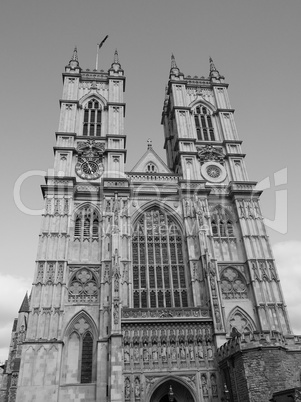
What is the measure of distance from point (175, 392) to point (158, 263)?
8.44 m

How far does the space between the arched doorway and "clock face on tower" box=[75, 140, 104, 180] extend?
16198 mm

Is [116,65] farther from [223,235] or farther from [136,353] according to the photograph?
[136,353]

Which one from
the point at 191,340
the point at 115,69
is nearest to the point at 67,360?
the point at 191,340

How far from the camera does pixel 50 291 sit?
75.3 feet

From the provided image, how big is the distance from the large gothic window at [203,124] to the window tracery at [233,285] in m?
13.2

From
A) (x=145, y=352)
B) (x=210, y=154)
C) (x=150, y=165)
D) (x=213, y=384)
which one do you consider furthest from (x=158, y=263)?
(x=210, y=154)

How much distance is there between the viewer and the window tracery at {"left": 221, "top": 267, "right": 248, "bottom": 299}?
2481 centimetres

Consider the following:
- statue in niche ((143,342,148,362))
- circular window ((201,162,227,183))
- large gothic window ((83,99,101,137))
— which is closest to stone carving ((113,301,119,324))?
statue in niche ((143,342,148,362))

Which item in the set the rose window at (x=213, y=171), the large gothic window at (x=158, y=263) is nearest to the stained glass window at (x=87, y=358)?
the large gothic window at (x=158, y=263)

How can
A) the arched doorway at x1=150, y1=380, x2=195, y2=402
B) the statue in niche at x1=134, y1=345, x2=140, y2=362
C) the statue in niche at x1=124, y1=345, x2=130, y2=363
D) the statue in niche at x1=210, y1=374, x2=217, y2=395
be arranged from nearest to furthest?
the statue in niche at x1=210, y1=374, x2=217, y2=395, the arched doorway at x1=150, y1=380, x2=195, y2=402, the statue in niche at x1=124, y1=345, x2=130, y2=363, the statue in niche at x1=134, y1=345, x2=140, y2=362

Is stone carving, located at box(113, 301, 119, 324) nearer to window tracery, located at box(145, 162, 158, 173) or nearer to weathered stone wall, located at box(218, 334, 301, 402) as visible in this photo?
weathered stone wall, located at box(218, 334, 301, 402)

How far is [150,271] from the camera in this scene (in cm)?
2544

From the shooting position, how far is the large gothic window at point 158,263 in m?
24.4

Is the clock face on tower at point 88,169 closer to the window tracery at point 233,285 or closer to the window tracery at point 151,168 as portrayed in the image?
the window tracery at point 151,168
